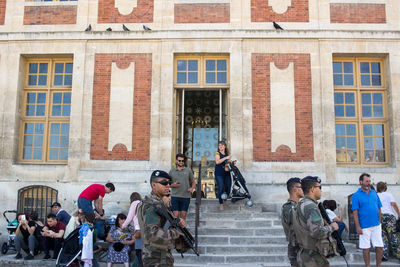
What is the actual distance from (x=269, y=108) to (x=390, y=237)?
4.36 meters

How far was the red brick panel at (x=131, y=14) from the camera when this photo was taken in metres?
11.9

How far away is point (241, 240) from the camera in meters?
8.67

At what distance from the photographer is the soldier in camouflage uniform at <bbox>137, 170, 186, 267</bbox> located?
166 inches

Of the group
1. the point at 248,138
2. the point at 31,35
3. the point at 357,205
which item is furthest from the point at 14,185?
the point at 357,205

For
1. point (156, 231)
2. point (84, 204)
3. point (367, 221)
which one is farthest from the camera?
point (84, 204)

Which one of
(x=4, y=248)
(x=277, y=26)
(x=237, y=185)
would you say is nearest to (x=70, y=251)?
(x=4, y=248)

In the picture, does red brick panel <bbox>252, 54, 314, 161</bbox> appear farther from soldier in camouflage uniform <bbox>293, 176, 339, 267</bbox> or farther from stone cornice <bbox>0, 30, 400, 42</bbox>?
soldier in camouflage uniform <bbox>293, 176, 339, 267</bbox>

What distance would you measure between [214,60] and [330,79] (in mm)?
3231

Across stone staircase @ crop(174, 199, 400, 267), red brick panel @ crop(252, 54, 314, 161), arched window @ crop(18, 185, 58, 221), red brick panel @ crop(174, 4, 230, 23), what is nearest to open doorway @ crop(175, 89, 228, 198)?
red brick panel @ crop(252, 54, 314, 161)

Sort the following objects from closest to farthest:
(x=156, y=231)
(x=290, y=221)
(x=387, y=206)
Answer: (x=156, y=231) < (x=290, y=221) < (x=387, y=206)

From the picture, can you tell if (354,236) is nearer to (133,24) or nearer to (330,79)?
(330,79)

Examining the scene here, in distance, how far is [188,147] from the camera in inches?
547

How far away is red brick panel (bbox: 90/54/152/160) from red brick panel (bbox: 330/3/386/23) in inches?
211

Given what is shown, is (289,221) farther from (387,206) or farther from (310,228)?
(387,206)
